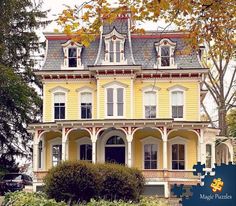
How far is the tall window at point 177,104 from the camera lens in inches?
1400

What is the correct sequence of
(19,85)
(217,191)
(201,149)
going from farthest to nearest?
(19,85) < (201,149) < (217,191)

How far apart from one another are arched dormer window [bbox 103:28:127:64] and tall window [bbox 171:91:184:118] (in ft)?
12.7

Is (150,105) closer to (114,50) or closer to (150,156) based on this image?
(150,156)

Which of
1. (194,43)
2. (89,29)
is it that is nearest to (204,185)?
(194,43)

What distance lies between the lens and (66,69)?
119 ft

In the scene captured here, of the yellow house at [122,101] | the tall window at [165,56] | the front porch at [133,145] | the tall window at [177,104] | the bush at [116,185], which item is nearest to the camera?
the bush at [116,185]

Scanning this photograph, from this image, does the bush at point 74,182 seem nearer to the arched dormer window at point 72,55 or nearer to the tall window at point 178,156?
the tall window at point 178,156

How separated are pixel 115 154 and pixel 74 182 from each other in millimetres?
18460

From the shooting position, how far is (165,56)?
36281 mm

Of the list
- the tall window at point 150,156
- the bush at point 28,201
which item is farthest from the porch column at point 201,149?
the bush at point 28,201

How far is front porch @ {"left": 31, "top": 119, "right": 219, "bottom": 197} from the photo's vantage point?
33.0 m

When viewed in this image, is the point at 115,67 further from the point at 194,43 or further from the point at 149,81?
the point at 194,43

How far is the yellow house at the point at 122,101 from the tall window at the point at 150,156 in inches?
2.4

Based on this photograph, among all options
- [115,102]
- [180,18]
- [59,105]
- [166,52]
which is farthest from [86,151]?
[180,18]
